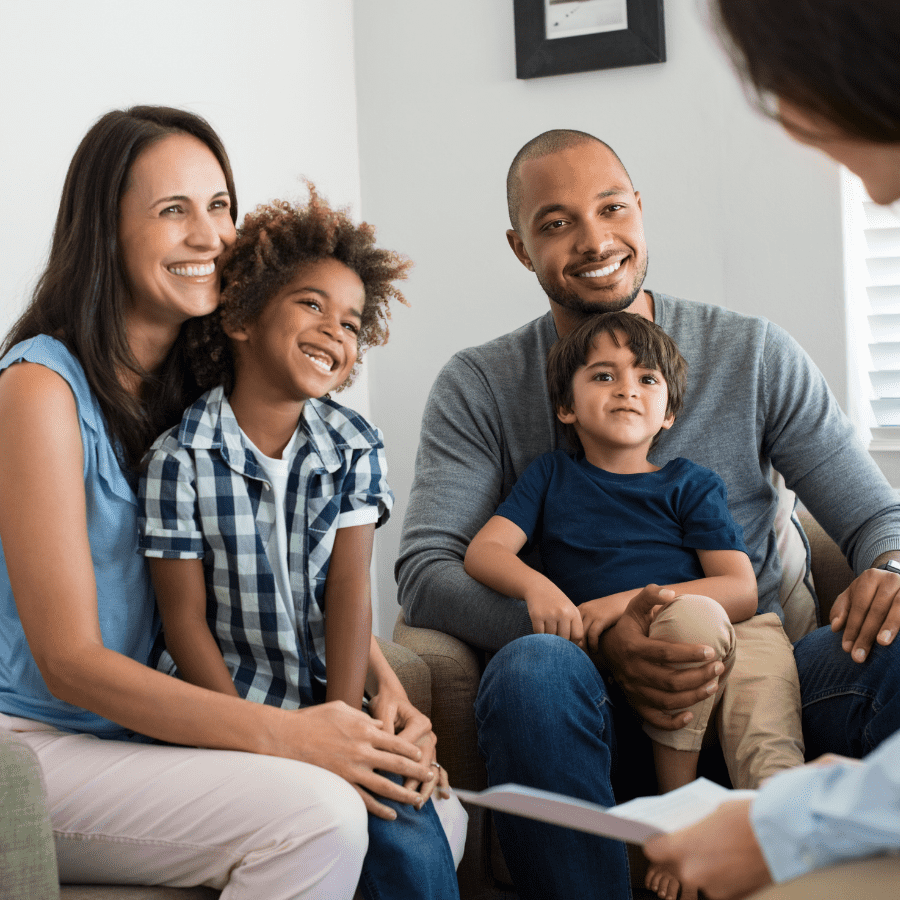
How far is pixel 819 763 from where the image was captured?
0.67 m

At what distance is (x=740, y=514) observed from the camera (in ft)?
5.66

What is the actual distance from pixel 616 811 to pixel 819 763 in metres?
0.14

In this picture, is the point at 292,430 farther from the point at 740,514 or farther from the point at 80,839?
the point at 740,514

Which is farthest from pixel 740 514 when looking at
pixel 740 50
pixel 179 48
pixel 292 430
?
pixel 179 48

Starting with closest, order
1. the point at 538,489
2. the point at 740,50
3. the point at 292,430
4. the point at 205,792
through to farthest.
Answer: the point at 740,50
the point at 205,792
the point at 292,430
the point at 538,489

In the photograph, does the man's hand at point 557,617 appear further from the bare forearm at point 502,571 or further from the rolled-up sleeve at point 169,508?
the rolled-up sleeve at point 169,508

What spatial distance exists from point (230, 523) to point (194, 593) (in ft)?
0.32

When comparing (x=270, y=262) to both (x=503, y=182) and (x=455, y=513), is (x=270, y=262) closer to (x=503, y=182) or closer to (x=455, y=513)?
(x=455, y=513)

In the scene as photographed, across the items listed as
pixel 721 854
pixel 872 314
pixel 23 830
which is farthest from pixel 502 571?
pixel 872 314

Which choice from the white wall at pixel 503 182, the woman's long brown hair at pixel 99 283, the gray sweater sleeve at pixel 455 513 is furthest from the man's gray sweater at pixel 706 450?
the white wall at pixel 503 182

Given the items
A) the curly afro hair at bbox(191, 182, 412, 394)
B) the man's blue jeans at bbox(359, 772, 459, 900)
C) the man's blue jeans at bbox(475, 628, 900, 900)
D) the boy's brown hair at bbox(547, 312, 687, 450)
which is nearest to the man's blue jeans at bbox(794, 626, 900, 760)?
the man's blue jeans at bbox(475, 628, 900, 900)

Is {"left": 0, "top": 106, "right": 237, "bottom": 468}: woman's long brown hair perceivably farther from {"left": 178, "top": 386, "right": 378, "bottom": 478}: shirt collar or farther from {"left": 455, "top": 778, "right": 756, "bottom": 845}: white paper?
{"left": 455, "top": 778, "right": 756, "bottom": 845}: white paper

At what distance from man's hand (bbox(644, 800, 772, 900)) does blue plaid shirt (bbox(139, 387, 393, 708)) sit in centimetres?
72

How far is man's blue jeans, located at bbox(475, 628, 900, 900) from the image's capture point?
126 centimetres
